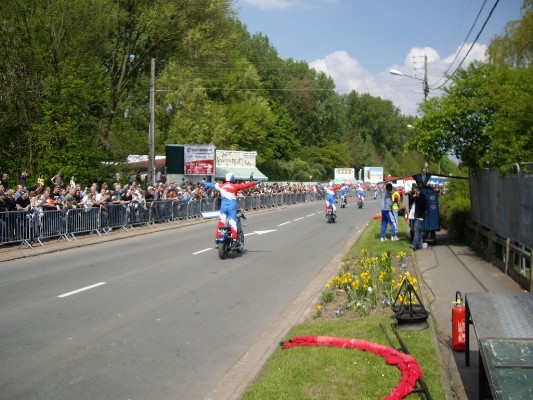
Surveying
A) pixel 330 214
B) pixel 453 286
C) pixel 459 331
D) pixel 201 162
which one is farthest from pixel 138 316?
pixel 201 162

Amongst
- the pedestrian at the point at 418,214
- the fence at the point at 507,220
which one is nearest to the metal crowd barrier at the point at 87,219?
the pedestrian at the point at 418,214

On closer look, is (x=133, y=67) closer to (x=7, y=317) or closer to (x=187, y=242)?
(x=187, y=242)

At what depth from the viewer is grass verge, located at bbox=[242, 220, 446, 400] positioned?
6.27 m

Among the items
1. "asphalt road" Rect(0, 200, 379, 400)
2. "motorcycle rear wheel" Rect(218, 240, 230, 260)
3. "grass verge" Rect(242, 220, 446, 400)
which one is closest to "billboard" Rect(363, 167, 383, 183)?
Result: "asphalt road" Rect(0, 200, 379, 400)

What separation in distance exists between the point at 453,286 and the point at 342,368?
608 centimetres

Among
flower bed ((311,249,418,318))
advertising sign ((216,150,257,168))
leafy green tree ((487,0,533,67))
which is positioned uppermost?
leafy green tree ((487,0,533,67))

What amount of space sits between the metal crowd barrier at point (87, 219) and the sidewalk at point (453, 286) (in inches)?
441

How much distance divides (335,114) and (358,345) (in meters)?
98.8

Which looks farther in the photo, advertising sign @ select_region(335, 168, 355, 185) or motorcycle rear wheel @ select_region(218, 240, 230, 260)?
advertising sign @ select_region(335, 168, 355, 185)

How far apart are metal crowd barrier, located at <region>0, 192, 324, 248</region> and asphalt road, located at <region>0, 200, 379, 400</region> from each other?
1.72 m

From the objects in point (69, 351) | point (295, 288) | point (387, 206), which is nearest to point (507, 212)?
point (295, 288)

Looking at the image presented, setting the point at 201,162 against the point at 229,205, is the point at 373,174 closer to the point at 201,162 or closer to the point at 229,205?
the point at 201,162

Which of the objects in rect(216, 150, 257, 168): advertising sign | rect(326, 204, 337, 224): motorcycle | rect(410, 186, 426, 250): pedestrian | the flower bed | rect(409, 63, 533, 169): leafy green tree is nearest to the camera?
the flower bed

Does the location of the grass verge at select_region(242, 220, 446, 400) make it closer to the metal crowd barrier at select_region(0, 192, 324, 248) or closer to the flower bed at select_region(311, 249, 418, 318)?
the flower bed at select_region(311, 249, 418, 318)
